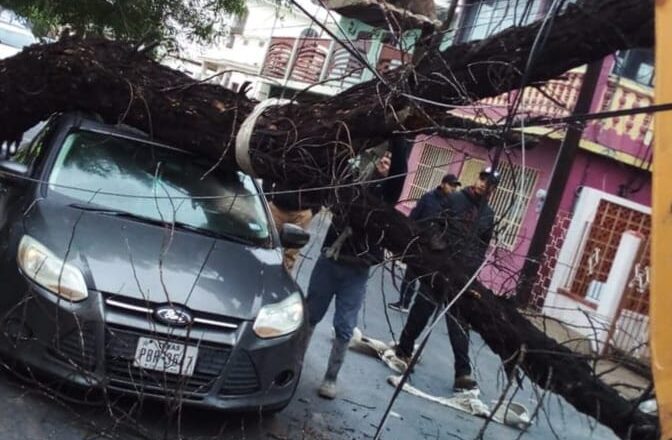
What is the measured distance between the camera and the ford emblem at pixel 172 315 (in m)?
4.16

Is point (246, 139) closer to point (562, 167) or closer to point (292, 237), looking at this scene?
point (292, 237)

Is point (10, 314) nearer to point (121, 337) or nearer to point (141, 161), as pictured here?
point (121, 337)

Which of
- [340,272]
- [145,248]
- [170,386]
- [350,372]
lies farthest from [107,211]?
[350,372]

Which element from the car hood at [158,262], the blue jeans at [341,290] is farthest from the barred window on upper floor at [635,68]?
the car hood at [158,262]

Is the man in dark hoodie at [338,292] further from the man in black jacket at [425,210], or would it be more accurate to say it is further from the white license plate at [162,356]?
the white license plate at [162,356]

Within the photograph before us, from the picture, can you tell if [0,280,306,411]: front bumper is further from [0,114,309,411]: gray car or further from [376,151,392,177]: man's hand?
[376,151,392,177]: man's hand

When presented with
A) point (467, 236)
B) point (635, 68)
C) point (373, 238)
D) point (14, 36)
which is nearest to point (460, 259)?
point (467, 236)

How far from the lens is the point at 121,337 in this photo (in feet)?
13.4

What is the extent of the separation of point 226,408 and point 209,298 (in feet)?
1.96

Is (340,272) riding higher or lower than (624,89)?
lower

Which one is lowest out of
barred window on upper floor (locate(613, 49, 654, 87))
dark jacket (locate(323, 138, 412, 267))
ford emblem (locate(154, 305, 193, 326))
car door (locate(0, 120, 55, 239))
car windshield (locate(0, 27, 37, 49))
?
ford emblem (locate(154, 305, 193, 326))

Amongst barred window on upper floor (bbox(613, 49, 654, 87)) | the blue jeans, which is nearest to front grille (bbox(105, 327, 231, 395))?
the blue jeans

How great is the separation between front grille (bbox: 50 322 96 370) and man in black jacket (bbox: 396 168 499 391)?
1831mm

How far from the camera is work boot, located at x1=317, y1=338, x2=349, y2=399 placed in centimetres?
585
